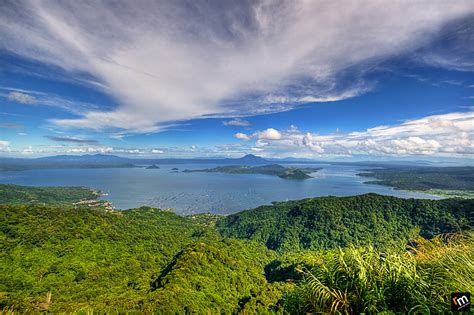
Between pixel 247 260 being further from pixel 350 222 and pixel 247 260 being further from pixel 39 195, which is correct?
pixel 39 195

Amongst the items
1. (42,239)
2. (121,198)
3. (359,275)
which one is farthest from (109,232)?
(121,198)

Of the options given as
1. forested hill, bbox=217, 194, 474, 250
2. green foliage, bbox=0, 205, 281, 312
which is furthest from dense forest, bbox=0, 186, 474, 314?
forested hill, bbox=217, 194, 474, 250

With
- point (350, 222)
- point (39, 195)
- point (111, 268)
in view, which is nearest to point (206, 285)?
point (111, 268)

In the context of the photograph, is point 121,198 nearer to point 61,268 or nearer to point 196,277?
point 61,268

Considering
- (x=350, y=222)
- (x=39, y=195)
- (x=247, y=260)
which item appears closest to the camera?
(x=247, y=260)

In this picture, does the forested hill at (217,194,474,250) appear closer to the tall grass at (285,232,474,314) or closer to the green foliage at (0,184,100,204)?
the tall grass at (285,232,474,314)

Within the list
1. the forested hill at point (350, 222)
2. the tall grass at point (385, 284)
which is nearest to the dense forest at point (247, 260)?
the tall grass at point (385, 284)

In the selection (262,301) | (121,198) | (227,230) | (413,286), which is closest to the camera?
(413,286)
